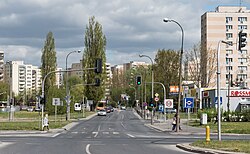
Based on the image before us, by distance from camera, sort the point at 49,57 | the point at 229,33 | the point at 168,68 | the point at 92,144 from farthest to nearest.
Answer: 1. the point at 229,33
2. the point at 168,68
3. the point at 49,57
4. the point at 92,144

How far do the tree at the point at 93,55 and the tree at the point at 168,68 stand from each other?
12.9m

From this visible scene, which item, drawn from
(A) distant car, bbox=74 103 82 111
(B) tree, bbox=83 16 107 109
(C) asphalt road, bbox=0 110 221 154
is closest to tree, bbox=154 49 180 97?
(B) tree, bbox=83 16 107 109

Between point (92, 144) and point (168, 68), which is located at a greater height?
point (168, 68)

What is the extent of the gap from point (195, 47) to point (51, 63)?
3201cm

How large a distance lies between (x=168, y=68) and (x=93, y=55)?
17658mm

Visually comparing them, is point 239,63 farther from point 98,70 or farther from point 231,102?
point 98,70

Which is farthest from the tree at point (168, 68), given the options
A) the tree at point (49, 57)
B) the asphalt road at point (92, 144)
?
the asphalt road at point (92, 144)

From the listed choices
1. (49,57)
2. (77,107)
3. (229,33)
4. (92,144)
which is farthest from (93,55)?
(92,144)

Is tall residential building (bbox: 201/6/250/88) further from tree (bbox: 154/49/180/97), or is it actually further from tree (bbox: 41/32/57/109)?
tree (bbox: 41/32/57/109)

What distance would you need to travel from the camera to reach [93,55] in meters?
109

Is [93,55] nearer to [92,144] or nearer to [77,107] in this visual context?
[77,107]

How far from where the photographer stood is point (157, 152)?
852 inches

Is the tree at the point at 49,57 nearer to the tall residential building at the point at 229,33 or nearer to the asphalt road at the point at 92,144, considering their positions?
the tall residential building at the point at 229,33

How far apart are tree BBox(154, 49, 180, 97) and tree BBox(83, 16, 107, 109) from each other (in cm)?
1293
